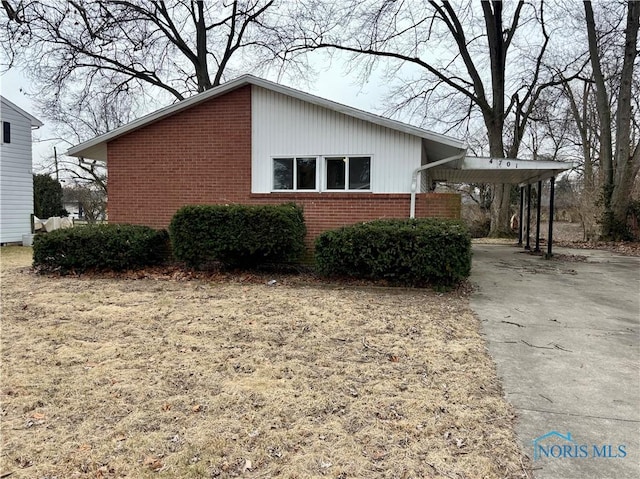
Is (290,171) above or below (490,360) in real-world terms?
above

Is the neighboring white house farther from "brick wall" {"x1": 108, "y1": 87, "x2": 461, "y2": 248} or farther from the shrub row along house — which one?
"brick wall" {"x1": 108, "y1": 87, "x2": 461, "y2": 248}

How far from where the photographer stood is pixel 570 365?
4.03 metres

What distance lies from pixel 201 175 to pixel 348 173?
139 inches

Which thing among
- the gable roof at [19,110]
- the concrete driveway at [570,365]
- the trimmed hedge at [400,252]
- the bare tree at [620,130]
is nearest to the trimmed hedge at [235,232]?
the trimmed hedge at [400,252]

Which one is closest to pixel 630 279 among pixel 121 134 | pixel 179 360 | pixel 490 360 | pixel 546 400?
pixel 490 360

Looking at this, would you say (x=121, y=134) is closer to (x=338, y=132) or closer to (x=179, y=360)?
(x=338, y=132)

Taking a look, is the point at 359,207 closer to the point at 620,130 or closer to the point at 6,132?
the point at 620,130

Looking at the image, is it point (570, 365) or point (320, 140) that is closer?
point (570, 365)

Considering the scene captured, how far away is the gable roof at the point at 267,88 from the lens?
28.7 ft

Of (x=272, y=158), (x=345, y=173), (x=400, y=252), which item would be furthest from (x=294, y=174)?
(x=400, y=252)

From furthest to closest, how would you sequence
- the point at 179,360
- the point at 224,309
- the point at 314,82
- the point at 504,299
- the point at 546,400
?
1. the point at 314,82
2. the point at 504,299
3. the point at 224,309
4. the point at 179,360
5. the point at 546,400

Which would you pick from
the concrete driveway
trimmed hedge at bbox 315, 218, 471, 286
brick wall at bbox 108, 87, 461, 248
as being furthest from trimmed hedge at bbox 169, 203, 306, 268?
the concrete driveway

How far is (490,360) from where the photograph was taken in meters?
4.13

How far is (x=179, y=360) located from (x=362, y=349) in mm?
1831
